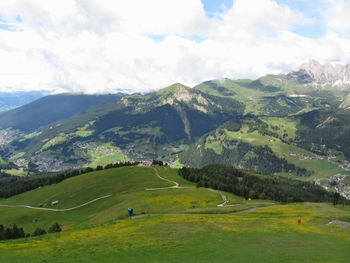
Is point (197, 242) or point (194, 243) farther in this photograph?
point (197, 242)

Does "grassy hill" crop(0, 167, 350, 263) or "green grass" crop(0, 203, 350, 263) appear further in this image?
"grassy hill" crop(0, 167, 350, 263)

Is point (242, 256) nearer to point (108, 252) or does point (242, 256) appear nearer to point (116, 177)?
point (108, 252)

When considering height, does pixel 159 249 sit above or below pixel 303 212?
above

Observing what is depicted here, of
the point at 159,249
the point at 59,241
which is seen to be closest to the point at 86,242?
the point at 59,241

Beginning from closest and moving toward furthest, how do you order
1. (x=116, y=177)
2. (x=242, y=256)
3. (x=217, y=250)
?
(x=242, y=256) < (x=217, y=250) < (x=116, y=177)

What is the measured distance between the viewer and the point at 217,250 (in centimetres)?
4306

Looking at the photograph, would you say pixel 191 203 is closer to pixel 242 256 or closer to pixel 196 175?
pixel 242 256

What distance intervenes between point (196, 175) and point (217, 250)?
148943 mm

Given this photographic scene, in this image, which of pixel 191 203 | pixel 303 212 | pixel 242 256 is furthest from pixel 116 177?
pixel 242 256

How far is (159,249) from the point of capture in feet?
145

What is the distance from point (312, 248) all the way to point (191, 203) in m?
66.1

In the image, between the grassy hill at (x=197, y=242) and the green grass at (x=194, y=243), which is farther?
the grassy hill at (x=197, y=242)

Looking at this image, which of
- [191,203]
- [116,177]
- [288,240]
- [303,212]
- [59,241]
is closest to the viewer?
[288,240]

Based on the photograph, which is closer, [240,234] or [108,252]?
[108,252]
